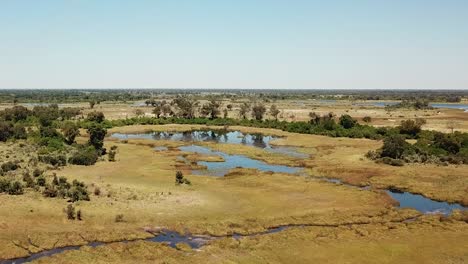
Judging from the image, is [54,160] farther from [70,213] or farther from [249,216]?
[249,216]

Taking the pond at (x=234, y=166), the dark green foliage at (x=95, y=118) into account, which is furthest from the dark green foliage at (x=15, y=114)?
the pond at (x=234, y=166)

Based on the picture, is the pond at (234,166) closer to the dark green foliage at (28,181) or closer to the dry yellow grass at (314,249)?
the dark green foliage at (28,181)

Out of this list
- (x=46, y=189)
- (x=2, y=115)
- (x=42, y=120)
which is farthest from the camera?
(x=2, y=115)

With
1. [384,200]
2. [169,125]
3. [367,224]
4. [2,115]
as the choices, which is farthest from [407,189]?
[2,115]

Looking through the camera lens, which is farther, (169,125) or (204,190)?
(169,125)

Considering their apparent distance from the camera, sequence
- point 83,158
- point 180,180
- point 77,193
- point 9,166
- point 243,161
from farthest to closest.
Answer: point 243,161, point 83,158, point 9,166, point 180,180, point 77,193

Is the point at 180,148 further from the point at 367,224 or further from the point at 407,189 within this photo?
the point at 367,224

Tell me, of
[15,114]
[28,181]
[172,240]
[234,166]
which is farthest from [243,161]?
[15,114]

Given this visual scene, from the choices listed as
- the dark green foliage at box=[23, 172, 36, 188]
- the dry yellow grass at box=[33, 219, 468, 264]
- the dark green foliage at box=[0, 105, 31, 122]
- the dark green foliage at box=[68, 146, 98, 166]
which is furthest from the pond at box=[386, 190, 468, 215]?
the dark green foliage at box=[0, 105, 31, 122]
